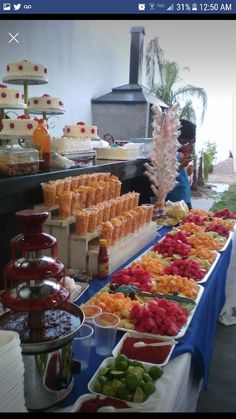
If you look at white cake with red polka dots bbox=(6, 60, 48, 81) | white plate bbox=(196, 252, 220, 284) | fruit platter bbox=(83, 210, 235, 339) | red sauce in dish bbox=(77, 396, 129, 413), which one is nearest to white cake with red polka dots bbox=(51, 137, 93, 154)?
white cake with red polka dots bbox=(6, 60, 48, 81)

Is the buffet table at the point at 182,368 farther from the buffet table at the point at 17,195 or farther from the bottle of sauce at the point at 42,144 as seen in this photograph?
the bottle of sauce at the point at 42,144

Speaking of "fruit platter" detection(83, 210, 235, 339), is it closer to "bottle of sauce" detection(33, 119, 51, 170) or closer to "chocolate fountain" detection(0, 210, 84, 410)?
"chocolate fountain" detection(0, 210, 84, 410)

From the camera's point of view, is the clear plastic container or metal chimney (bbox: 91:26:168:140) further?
metal chimney (bbox: 91:26:168:140)

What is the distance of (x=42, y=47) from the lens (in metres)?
3.66

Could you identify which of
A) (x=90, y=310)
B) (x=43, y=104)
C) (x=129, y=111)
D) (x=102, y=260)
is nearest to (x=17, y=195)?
(x=102, y=260)

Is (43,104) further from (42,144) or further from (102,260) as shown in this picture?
(102,260)

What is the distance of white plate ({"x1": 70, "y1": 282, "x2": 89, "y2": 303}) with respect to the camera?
1.41 meters

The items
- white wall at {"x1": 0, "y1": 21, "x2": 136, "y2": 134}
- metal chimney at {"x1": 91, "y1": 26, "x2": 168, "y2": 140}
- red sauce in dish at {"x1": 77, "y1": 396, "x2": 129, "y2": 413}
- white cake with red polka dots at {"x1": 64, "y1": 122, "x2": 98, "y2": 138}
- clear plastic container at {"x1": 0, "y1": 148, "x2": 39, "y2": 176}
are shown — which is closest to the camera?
red sauce in dish at {"x1": 77, "y1": 396, "x2": 129, "y2": 413}

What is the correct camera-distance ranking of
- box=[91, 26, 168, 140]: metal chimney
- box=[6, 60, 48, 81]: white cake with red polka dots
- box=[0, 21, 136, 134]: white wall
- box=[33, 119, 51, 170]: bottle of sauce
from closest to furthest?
box=[33, 119, 51, 170]: bottle of sauce < box=[6, 60, 48, 81]: white cake with red polka dots < box=[0, 21, 136, 134]: white wall < box=[91, 26, 168, 140]: metal chimney

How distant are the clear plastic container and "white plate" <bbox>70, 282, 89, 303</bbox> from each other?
0.56 metres

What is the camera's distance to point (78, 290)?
1.46 metres

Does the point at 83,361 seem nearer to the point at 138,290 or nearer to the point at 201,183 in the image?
the point at 138,290

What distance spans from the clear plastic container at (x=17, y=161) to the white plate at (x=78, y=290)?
0.56 meters
